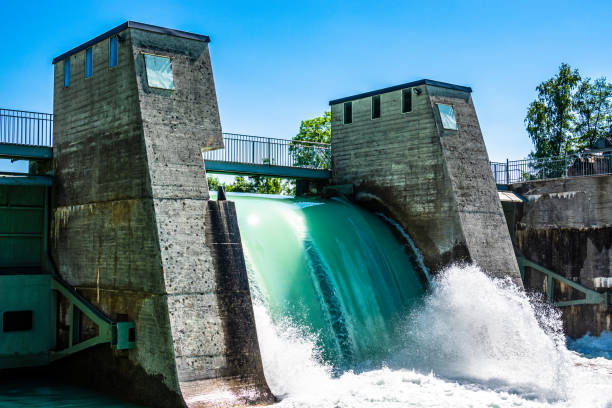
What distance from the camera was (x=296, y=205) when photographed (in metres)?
17.7

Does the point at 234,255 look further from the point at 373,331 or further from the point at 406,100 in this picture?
the point at 406,100

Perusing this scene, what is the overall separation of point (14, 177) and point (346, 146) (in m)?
9.28

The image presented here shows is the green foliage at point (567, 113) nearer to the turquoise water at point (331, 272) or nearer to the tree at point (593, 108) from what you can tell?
the tree at point (593, 108)

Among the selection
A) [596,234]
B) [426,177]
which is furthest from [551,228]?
[426,177]

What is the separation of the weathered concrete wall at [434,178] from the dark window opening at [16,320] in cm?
936

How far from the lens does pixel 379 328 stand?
15.2 meters

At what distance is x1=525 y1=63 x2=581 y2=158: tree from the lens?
35.0m

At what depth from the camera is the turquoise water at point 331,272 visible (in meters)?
14.1

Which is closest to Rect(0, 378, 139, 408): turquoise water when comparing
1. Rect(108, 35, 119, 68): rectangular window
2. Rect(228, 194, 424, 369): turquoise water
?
Rect(228, 194, 424, 369): turquoise water

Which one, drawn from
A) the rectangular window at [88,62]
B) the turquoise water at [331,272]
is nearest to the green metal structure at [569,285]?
the turquoise water at [331,272]

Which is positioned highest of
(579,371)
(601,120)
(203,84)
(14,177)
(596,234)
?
(601,120)

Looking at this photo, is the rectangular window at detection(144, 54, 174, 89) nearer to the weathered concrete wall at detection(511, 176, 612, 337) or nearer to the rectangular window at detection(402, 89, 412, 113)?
the rectangular window at detection(402, 89, 412, 113)

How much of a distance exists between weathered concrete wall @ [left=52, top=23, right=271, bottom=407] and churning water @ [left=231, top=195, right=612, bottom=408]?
162 cm

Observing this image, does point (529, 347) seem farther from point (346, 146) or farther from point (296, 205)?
point (346, 146)
